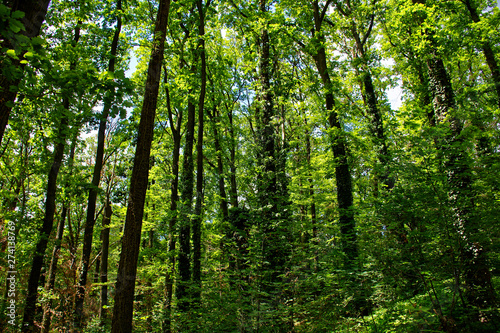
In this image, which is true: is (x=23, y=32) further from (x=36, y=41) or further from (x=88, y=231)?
(x=88, y=231)

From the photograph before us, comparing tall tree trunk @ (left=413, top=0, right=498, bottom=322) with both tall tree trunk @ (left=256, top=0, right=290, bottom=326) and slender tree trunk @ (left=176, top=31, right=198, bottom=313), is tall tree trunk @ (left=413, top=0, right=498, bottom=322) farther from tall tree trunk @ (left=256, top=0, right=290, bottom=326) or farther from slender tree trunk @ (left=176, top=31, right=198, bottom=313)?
slender tree trunk @ (left=176, top=31, right=198, bottom=313)

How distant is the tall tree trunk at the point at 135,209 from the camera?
4543 mm

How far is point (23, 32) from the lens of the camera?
12.2 feet

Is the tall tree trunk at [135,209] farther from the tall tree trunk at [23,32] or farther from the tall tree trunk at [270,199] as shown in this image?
the tall tree trunk at [270,199]

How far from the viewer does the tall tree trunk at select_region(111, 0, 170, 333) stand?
4543 millimetres

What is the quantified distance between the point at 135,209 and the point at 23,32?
308 cm

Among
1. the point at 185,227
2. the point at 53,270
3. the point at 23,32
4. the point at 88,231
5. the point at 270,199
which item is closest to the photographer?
the point at 23,32

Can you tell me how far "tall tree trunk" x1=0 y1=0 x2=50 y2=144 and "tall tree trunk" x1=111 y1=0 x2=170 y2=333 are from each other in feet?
6.31

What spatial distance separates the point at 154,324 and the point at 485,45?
15.3 meters

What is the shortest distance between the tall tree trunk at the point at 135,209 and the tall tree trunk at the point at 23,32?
192cm

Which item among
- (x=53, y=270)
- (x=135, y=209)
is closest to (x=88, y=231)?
(x=53, y=270)

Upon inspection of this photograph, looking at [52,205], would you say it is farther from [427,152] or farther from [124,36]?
[427,152]

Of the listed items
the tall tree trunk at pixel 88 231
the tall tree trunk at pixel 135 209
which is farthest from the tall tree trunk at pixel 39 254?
the tall tree trunk at pixel 135 209

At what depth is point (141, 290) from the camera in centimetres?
925
